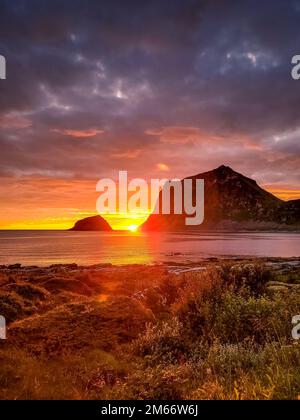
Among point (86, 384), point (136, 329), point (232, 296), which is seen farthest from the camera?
point (232, 296)

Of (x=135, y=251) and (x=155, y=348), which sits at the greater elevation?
(x=155, y=348)

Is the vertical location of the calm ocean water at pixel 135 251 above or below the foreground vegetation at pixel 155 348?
below

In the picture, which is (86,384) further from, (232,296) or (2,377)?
(232,296)

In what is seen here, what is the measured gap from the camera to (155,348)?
8266 millimetres

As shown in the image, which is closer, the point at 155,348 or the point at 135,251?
the point at 155,348

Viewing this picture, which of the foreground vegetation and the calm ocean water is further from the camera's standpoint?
the calm ocean water

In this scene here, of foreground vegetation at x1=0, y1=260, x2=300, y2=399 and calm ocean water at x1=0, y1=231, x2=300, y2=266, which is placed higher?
foreground vegetation at x1=0, y1=260, x2=300, y2=399

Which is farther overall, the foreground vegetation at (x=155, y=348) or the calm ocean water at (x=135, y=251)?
the calm ocean water at (x=135, y=251)

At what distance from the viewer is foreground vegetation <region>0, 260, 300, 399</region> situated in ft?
19.5

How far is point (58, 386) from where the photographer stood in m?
6.15

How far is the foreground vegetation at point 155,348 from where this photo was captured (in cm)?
594
